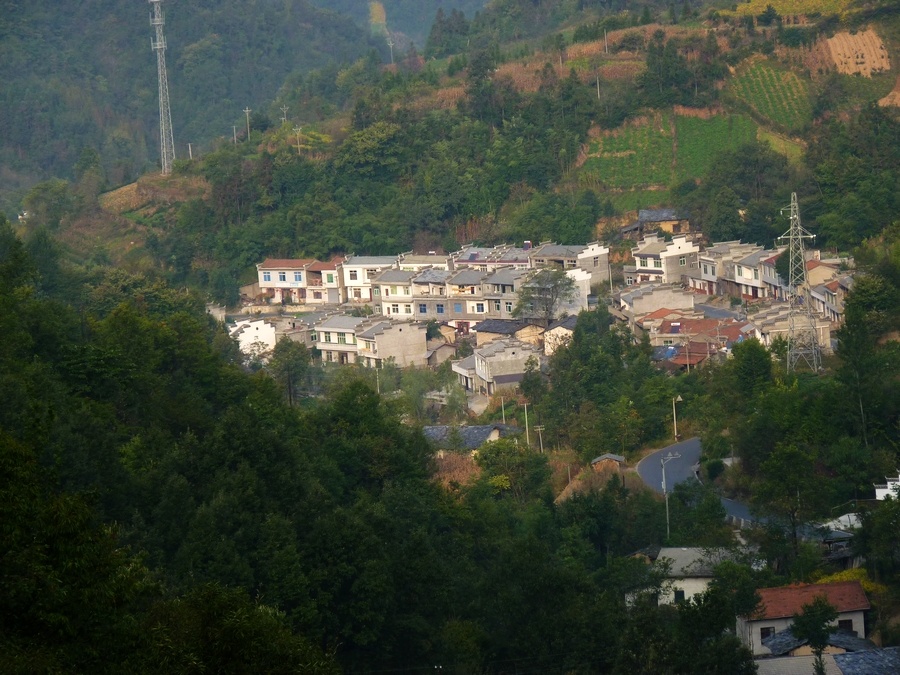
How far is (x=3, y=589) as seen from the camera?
623 centimetres

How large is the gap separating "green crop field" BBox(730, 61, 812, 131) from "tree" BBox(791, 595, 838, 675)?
2035 centimetres

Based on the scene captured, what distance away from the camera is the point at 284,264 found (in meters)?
29.9

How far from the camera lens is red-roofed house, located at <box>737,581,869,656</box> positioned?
12.4 m

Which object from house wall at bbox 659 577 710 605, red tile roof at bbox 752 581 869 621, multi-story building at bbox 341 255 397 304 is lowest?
red tile roof at bbox 752 581 869 621

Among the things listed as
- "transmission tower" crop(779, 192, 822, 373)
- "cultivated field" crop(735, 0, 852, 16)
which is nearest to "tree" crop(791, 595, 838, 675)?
"transmission tower" crop(779, 192, 822, 373)

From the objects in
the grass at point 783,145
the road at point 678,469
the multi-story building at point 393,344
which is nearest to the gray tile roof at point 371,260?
the multi-story building at point 393,344

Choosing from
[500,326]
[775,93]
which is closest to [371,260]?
[500,326]

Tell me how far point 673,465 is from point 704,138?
14946mm

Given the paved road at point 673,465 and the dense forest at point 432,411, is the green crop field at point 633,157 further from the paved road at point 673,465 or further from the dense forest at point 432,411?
the paved road at point 673,465

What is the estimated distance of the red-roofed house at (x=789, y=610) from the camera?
12.4m

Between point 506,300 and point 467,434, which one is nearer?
point 467,434

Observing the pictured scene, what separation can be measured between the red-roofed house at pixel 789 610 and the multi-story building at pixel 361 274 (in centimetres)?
1711

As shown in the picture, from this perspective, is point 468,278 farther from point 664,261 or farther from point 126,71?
point 126,71

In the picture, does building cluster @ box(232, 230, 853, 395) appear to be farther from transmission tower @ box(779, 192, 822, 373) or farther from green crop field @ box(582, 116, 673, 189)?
green crop field @ box(582, 116, 673, 189)
